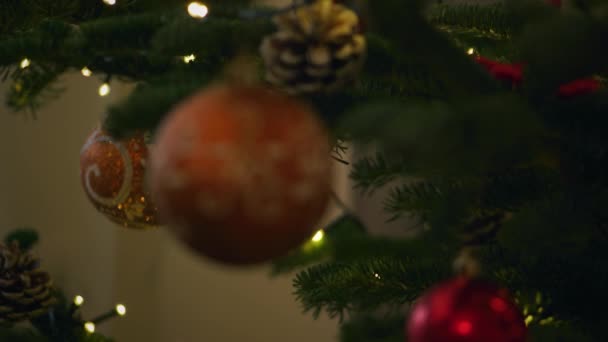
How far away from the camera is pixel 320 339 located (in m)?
1.42

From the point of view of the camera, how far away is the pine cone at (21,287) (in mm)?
931

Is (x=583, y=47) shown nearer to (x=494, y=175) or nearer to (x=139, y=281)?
(x=494, y=175)

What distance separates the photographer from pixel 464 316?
318 millimetres

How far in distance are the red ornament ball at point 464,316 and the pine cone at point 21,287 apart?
2.50 ft

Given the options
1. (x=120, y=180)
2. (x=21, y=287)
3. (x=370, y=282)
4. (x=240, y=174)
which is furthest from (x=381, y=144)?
(x=21, y=287)

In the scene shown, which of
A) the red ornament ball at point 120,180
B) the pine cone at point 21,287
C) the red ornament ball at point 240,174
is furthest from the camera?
the pine cone at point 21,287

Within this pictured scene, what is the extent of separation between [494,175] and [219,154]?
0.25 metres

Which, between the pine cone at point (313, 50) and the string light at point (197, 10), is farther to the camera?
the string light at point (197, 10)

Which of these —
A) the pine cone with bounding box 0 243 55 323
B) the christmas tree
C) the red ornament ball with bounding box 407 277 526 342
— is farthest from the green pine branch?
the pine cone with bounding box 0 243 55 323

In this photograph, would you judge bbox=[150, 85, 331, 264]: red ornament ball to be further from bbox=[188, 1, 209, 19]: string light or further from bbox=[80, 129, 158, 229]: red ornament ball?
bbox=[80, 129, 158, 229]: red ornament ball

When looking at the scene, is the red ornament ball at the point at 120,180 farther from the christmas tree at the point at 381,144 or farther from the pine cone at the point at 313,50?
the pine cone at the point at 313,50

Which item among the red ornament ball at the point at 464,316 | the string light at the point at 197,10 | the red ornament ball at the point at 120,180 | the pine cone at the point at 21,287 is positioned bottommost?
the pine cone at the point at 21,287

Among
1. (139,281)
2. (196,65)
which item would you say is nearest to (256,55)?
(196,65)

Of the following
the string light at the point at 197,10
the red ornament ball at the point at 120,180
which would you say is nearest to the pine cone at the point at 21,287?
the red ornament ball at the point at 120,180
